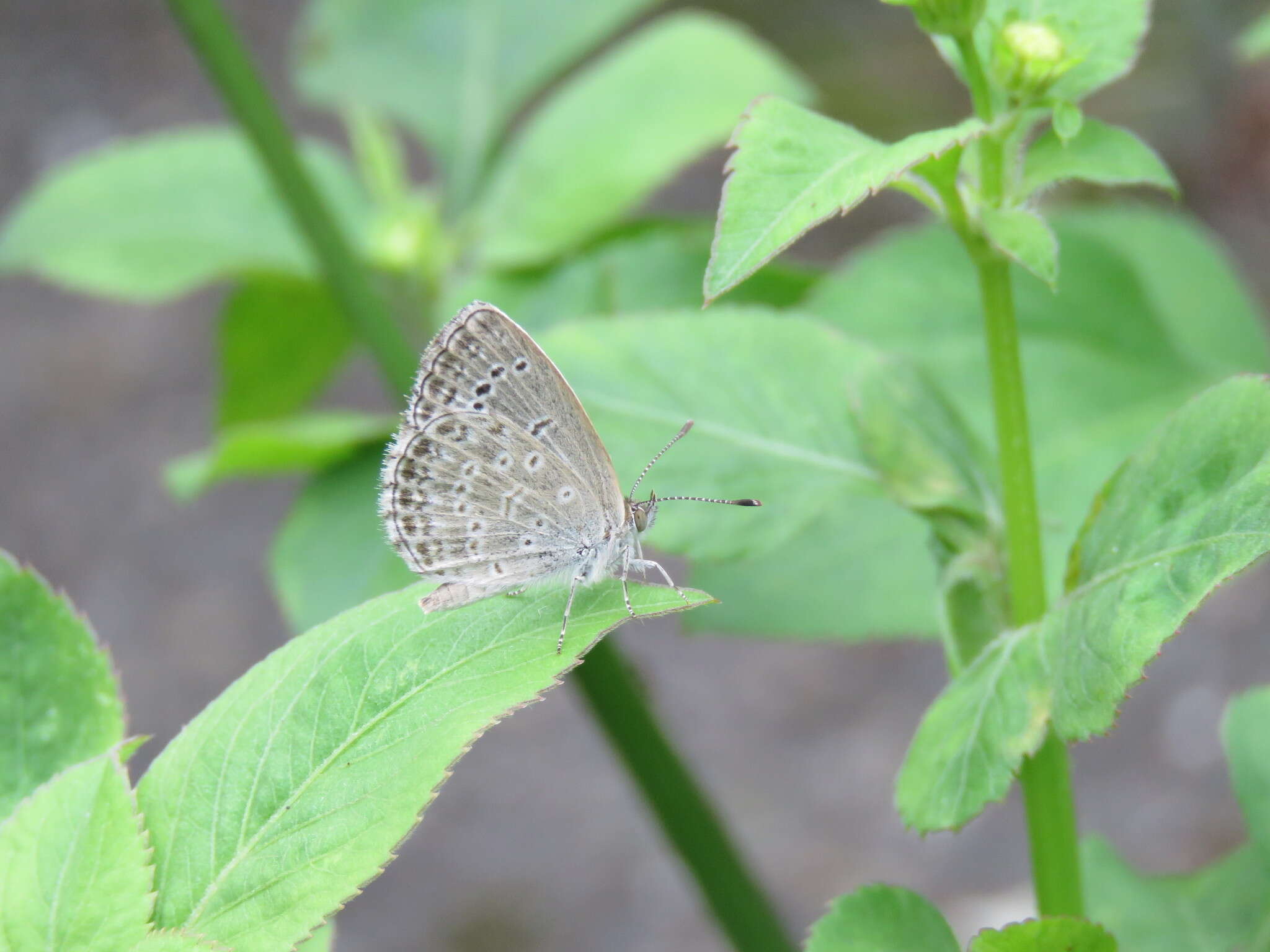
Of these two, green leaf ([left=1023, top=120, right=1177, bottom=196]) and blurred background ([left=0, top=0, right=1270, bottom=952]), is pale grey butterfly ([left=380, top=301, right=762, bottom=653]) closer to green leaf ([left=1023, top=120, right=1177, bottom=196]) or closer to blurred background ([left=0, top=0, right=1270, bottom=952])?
green leaf ([left=1023, top=120, right=1177, bottom=196])

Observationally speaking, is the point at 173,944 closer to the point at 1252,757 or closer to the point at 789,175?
the point at 789,175

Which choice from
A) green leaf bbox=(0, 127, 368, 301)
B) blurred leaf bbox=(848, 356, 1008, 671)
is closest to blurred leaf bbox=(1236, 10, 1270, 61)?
blurred leaf bbox=(848, 356, 1008, 671)

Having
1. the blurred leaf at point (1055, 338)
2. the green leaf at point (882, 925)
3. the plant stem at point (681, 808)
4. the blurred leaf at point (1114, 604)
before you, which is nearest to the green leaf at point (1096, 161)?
the blurred leaf at point (1114, 604)

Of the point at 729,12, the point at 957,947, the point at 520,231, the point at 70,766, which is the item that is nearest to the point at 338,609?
the point at 520,231

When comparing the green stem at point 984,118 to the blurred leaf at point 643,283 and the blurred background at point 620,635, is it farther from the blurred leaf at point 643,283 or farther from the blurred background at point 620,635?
A: the blurred background at point 620,635

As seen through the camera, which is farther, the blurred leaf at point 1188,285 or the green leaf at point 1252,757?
the blurred leaf at point 1188,285

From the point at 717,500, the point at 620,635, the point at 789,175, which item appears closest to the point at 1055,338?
the point at 717,500

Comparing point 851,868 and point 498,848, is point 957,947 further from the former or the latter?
point 498,848
